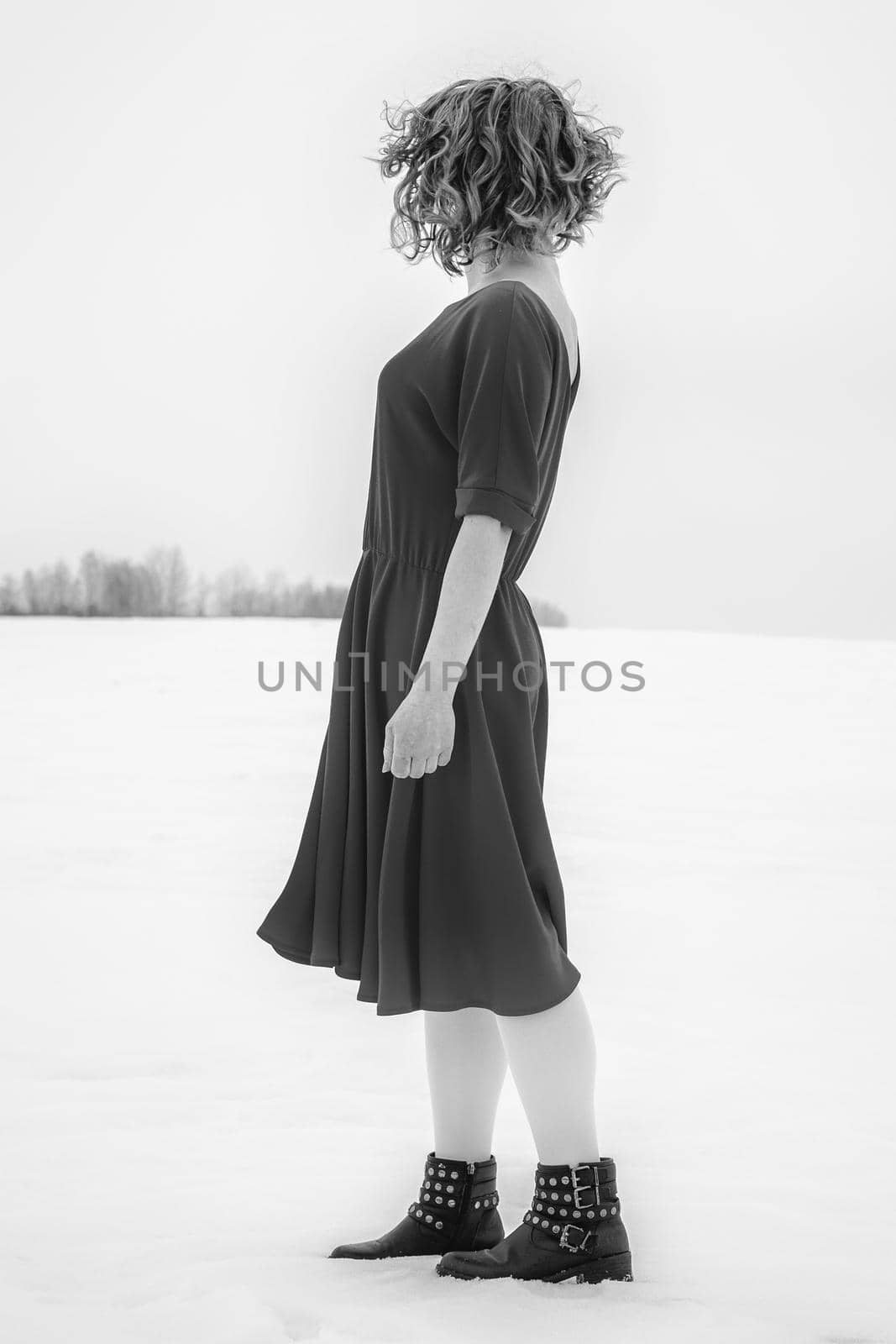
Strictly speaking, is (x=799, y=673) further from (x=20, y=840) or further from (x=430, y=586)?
(x=430, y=586)

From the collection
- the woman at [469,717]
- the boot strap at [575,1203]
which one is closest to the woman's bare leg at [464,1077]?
the woman at [469,717]

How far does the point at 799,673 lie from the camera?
5969 millimetres

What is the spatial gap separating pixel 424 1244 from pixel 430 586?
2.33 ft

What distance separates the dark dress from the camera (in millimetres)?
1092

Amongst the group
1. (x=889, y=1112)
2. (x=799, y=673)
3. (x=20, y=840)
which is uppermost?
(x=799, y=673)

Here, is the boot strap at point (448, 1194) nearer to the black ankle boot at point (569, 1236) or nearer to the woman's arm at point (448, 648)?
the black ankle boot at point (569, 1236)

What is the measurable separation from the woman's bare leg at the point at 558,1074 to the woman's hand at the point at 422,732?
0.28 meters

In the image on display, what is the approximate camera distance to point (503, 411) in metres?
1.07

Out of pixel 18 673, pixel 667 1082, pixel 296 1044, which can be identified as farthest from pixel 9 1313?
pixel 18 673

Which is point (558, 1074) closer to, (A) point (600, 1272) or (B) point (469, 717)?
(A) point (600, 1272)

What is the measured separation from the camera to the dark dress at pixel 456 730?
3.58ft

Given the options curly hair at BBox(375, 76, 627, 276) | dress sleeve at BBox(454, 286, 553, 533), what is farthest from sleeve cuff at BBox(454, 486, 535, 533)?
curly hair at BBox(375, 76, 627, 276)

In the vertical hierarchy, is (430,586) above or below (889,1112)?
above

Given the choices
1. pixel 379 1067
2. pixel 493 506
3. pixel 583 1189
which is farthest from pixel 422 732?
pixel 379 1067
